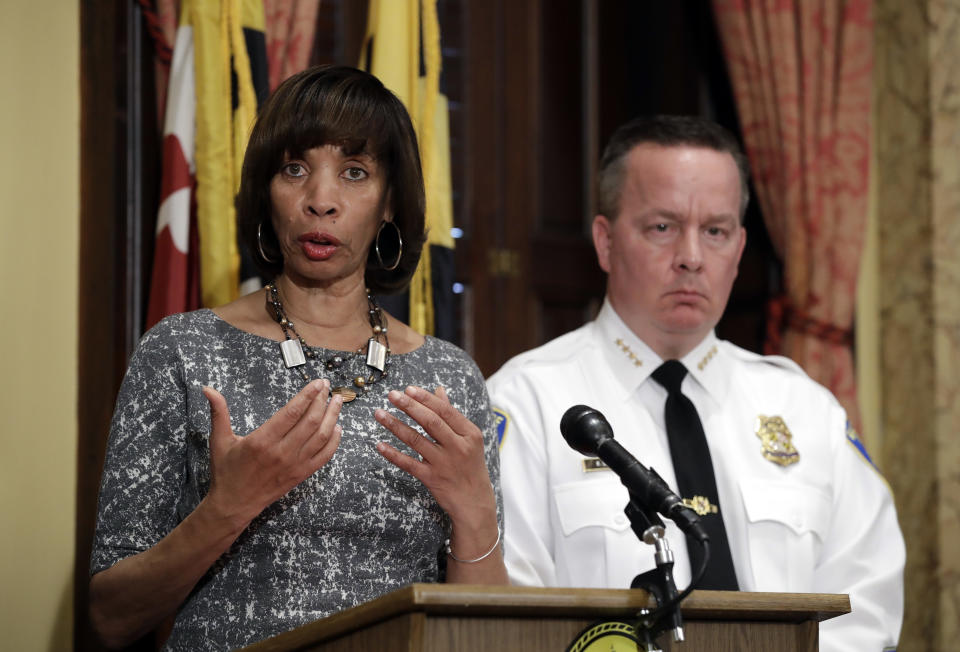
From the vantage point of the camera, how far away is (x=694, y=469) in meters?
2.36

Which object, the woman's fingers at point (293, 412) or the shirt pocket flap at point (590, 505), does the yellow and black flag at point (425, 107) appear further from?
the woman's fingers at point (293, 412)

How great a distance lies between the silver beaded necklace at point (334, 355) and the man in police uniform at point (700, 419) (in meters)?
0.58

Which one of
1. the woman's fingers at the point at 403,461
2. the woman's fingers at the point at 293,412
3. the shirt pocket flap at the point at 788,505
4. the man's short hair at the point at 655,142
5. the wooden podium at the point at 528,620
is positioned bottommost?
the shirt pocket flap at the point at 788,505

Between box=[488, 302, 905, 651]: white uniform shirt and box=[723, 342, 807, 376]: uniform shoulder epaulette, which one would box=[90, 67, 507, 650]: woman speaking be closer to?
box=[488, 302, 905, 651]: white uniform shirt

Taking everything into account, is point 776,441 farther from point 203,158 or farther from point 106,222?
point 106,222

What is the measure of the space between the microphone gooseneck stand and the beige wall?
1319 millimetres

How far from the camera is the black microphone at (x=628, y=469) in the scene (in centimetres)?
132

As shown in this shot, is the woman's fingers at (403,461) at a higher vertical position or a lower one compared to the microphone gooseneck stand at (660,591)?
higher

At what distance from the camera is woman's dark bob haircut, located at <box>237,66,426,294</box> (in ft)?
5.90

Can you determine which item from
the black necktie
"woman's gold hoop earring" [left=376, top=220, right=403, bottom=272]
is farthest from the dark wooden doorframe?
the black necktie

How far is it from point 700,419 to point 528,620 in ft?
4.05

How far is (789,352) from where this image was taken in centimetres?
306

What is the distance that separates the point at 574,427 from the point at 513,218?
1.69m

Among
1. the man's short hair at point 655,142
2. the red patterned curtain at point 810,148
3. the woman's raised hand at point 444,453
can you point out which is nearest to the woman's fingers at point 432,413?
the woman's raised hand at point 444,453
